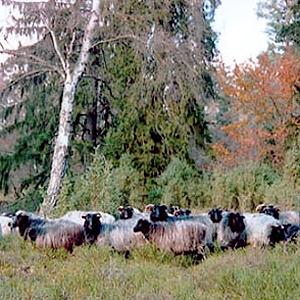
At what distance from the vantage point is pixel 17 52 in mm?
16219

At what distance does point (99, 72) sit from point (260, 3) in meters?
19.6

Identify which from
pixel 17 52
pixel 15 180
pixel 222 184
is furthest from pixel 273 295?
pixel 15 180

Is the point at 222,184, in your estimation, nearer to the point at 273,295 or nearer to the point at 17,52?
the point at 17,52

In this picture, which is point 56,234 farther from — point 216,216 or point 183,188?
point 183,188

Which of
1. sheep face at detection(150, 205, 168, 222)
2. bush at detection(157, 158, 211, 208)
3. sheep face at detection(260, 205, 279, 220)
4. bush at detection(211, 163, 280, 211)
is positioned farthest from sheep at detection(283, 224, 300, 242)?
bush at detection(157, 158, 211, 208)

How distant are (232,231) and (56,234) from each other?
9.05 feet

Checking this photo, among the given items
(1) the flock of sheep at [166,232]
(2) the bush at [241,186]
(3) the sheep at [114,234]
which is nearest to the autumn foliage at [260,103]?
(2) the bush at [241,186]

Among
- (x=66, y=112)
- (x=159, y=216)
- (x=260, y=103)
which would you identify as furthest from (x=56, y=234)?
(x=260, y=103)

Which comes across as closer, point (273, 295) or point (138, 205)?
point (273, 295)

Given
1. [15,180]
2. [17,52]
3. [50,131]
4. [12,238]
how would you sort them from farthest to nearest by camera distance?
[15,180] < [50,131] < [17,52] < [12,238]

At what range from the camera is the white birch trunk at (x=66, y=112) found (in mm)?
15406

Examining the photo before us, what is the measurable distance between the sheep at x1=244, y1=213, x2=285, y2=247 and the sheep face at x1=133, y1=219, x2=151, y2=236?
1660 millimetres

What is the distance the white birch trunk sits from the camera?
15406 millimetres

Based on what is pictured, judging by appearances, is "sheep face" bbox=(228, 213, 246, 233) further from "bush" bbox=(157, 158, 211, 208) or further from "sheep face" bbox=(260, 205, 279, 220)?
"bush" bbox=(157, 158, 211, 208)
